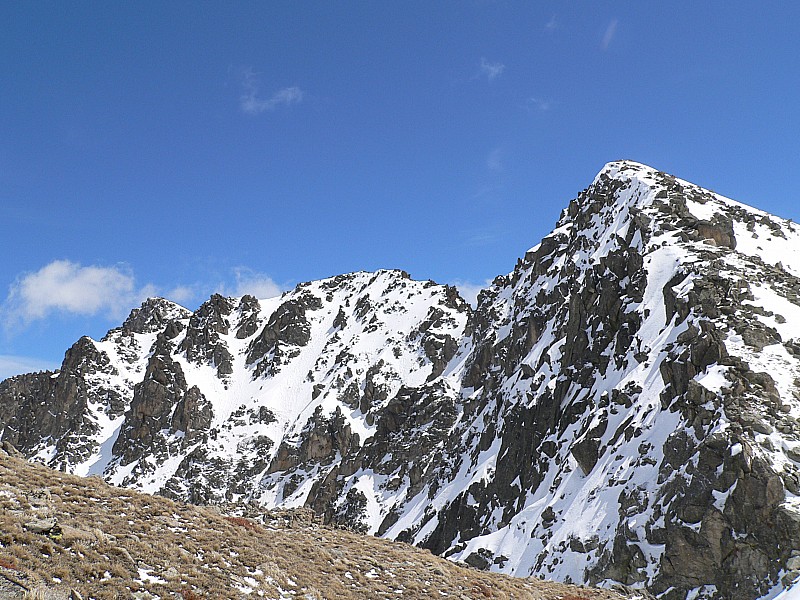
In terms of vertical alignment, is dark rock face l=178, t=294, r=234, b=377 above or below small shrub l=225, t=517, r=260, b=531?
above

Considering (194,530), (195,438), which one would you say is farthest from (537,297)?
(195,438)

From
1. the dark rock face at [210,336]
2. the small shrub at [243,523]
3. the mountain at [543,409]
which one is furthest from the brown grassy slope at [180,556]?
the dark rock face at [210,336]

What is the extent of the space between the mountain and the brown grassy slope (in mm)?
11047

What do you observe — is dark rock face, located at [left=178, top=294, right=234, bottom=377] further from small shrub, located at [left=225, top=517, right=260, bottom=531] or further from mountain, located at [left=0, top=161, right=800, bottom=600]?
small shrub, located at [left=225, top=517, right=260, bottom=531]

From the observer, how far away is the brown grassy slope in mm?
14641

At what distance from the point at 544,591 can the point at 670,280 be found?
35104 mm

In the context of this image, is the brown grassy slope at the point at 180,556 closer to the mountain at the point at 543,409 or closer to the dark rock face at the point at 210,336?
the mountain at the point at 543,409

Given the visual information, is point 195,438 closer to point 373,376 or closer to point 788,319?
point 373,376

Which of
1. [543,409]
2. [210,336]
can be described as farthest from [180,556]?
→ [210,336]

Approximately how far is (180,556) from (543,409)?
183 feet

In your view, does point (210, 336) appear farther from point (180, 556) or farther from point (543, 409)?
point (180, 556)

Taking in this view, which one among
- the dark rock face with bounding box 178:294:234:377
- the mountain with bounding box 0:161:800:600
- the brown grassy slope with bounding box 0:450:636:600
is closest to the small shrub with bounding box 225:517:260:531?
the brown grassy slope with bounding box 0:450:636:600

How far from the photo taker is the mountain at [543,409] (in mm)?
35375

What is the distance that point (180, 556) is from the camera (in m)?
17.7
